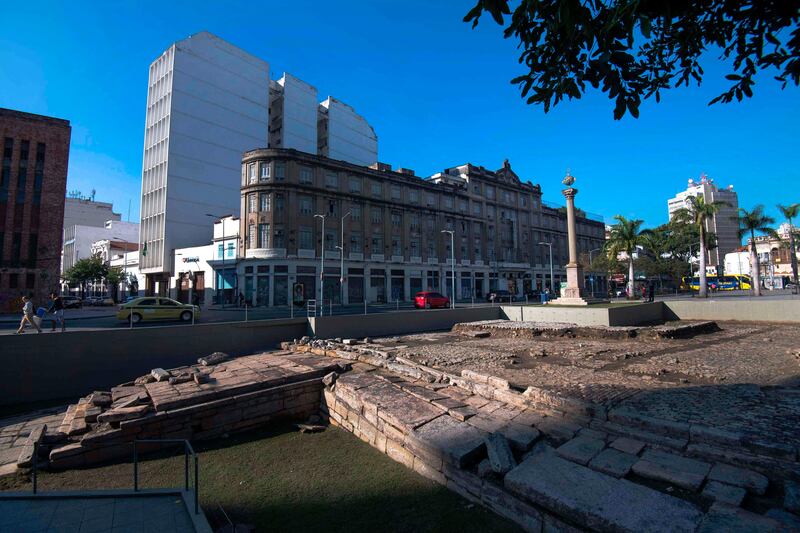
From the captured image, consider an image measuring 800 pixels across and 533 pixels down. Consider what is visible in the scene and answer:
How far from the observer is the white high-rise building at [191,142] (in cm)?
4572

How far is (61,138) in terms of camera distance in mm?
33781

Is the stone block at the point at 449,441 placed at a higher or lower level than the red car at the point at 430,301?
lower

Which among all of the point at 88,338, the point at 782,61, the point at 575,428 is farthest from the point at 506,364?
the point at 88,338

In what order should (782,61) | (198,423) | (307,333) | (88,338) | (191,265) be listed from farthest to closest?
(191,265) < (307,333) < (88,338) < (198,423) < (782,61)

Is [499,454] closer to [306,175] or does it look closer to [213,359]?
[213,359]

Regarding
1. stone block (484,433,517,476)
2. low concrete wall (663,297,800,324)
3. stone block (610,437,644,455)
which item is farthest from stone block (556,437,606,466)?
low concrete wall (663,297,800,324)

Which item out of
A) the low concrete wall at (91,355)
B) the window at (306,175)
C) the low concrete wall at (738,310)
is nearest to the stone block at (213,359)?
the low concrete wall at (91,355)

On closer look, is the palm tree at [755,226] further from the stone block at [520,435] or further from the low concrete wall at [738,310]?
the stone block at [520,435]

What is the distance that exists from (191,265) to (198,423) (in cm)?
4035

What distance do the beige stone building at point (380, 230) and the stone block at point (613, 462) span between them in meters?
33.8

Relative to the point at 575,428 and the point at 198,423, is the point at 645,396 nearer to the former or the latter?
the point at 575,428

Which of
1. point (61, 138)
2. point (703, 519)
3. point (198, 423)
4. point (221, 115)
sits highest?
point (221, 115)

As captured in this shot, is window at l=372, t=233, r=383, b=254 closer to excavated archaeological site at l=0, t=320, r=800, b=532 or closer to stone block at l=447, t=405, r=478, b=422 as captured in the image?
excavated archaeological site at l=0, t=320, r=800, b=532

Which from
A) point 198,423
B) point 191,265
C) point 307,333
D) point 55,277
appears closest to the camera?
point 198,423
